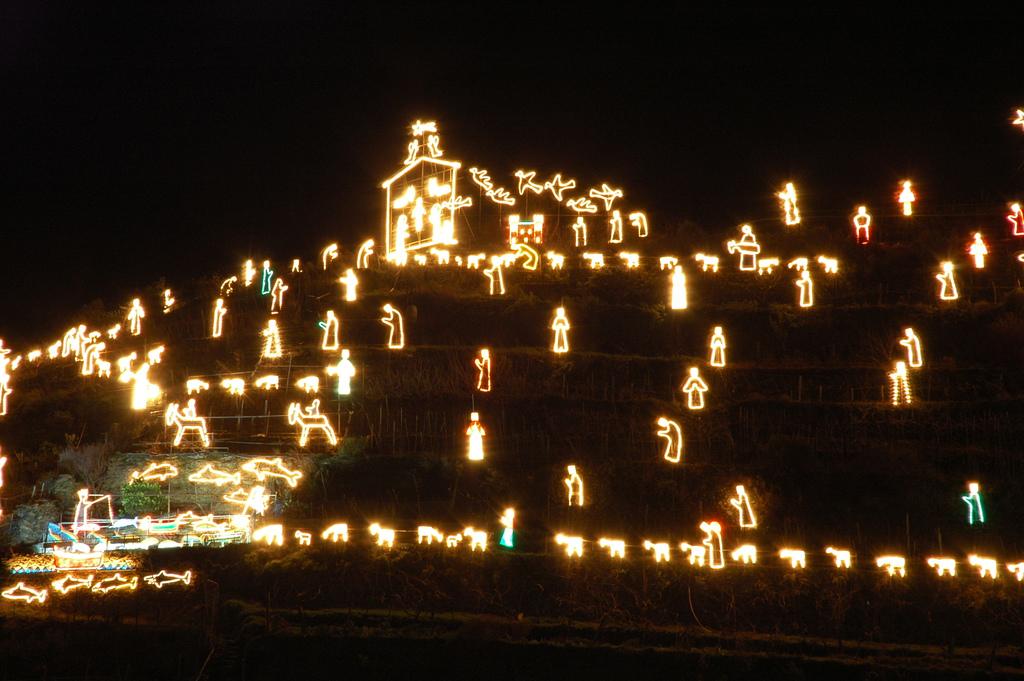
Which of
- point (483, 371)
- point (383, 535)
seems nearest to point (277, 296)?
point (483, 371)

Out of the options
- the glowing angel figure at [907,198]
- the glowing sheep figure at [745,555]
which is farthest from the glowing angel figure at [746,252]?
the glowing sheep figure at [745,555]

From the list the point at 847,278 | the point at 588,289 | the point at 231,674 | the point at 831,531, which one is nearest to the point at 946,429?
the point at 831,531

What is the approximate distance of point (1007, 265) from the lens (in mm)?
26047

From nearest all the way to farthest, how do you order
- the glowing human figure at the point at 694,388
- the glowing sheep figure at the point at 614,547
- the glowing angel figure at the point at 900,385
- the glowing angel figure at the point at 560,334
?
the glowing sheep figure at the point at 614,547 < the glowing angel figure at the point at 900,385 < the glowing human figure at the point at 694,388 < the glowing angel figure at the point at 560,334

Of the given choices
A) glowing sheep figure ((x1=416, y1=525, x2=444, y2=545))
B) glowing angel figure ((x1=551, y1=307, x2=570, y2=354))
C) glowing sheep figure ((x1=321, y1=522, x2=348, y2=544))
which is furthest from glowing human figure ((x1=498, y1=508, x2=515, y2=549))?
glowing angel figure ((x1=551, y1=307, x2=570, y2=354))

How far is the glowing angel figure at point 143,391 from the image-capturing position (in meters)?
24.4

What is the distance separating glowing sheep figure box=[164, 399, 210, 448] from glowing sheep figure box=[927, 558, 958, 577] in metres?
17.2

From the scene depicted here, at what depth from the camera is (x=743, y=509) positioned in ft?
64.7

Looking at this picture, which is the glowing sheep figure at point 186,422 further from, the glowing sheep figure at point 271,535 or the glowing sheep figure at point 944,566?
the glowing sheep figure at point 944,566

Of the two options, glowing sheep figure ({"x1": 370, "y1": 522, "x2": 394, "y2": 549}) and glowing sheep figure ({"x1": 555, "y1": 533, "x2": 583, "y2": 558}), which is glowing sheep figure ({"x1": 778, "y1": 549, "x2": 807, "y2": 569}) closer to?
glowing sheep figure ({"x1": 555, "y1": 533, "x2": 583, "y2": 558})

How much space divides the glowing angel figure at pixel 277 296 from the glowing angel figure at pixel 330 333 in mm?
2868

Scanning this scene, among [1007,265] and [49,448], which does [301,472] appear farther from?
[1007,265]

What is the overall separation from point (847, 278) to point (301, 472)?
17.2 meters

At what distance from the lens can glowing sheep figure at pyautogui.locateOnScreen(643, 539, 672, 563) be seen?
60.9ft
